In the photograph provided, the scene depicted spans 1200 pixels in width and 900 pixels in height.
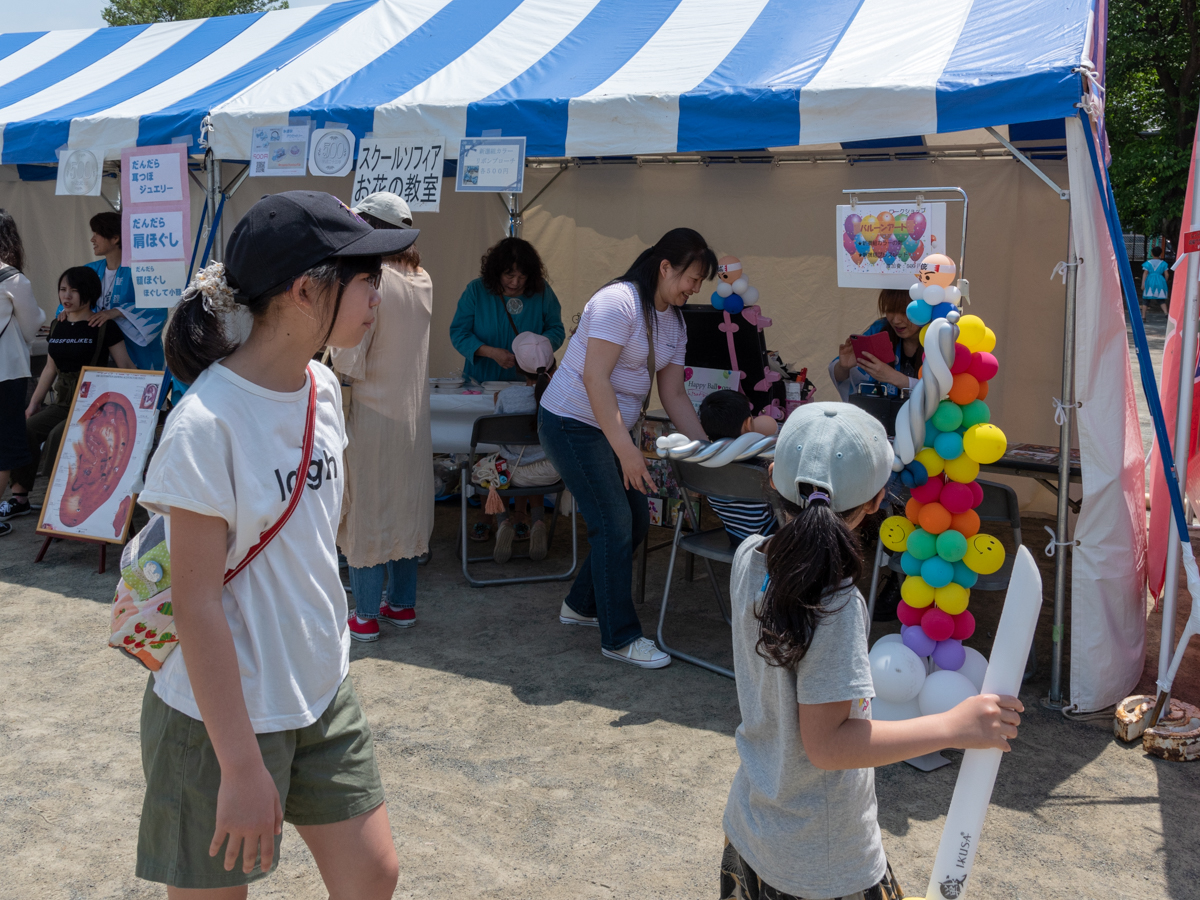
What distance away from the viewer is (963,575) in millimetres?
3119

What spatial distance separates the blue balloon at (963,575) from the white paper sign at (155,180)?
12.2 ft

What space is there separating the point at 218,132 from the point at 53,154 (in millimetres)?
1157

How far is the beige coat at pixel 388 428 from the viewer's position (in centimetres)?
361

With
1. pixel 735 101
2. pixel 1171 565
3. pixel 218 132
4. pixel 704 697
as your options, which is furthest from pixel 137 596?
pixel 218 132

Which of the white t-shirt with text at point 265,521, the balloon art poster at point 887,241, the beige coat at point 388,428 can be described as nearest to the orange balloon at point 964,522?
the balloon art poster at point 887,241

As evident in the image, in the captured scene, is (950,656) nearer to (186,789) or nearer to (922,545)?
(922,545)

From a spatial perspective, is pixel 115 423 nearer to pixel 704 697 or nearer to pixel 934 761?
pixel 704 697

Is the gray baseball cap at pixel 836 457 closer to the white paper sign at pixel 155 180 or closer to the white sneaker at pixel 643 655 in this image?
the white sneaker at pixel 643 655

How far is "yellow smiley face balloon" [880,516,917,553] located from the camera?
3250mm

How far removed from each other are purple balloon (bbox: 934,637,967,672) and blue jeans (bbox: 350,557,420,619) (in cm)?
197

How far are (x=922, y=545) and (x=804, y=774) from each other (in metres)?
1.93

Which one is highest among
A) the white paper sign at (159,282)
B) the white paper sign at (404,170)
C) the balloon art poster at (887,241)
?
the white paper sign at (404,170)

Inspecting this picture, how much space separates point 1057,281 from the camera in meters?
5.13

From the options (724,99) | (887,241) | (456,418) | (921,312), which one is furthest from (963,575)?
(456,418)
